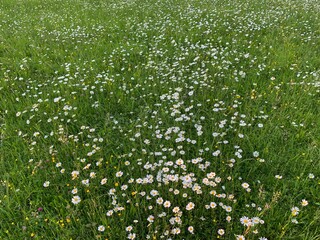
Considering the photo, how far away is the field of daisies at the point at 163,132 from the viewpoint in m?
3.07

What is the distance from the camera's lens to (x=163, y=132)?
4.38 m

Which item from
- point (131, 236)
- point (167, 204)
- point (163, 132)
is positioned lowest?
point (163, 132)

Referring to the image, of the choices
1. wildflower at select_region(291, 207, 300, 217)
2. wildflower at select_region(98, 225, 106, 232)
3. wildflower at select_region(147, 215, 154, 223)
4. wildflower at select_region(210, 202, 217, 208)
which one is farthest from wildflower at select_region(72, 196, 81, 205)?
wildflower at select_region(291, 207, 300, 217)

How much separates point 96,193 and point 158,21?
24.6 ft

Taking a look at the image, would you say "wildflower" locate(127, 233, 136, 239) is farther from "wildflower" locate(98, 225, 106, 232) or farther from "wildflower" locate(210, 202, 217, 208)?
"wildflower" locate(210, 202, 217, 208)

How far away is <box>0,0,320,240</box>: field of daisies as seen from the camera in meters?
3.07

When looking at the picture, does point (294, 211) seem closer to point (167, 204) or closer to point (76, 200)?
point (167, 204)

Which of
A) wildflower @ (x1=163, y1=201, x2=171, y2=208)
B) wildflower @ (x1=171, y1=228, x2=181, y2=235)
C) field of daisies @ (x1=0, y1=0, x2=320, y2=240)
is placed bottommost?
field of daisies @ (x1=0, y1=0, x2=320, y2=240)

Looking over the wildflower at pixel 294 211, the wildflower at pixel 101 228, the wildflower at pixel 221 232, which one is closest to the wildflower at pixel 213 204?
the wildflower at pixel 221 232

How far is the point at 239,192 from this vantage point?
133 inches

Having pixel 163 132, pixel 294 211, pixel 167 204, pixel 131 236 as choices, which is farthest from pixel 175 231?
pixel 163 132

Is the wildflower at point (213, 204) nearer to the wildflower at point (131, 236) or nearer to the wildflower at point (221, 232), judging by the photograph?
the wildflower at point (221, 232)

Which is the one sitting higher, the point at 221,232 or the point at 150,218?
the point at 150,218

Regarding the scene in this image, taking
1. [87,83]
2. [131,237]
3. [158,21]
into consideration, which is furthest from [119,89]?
[158,21]
